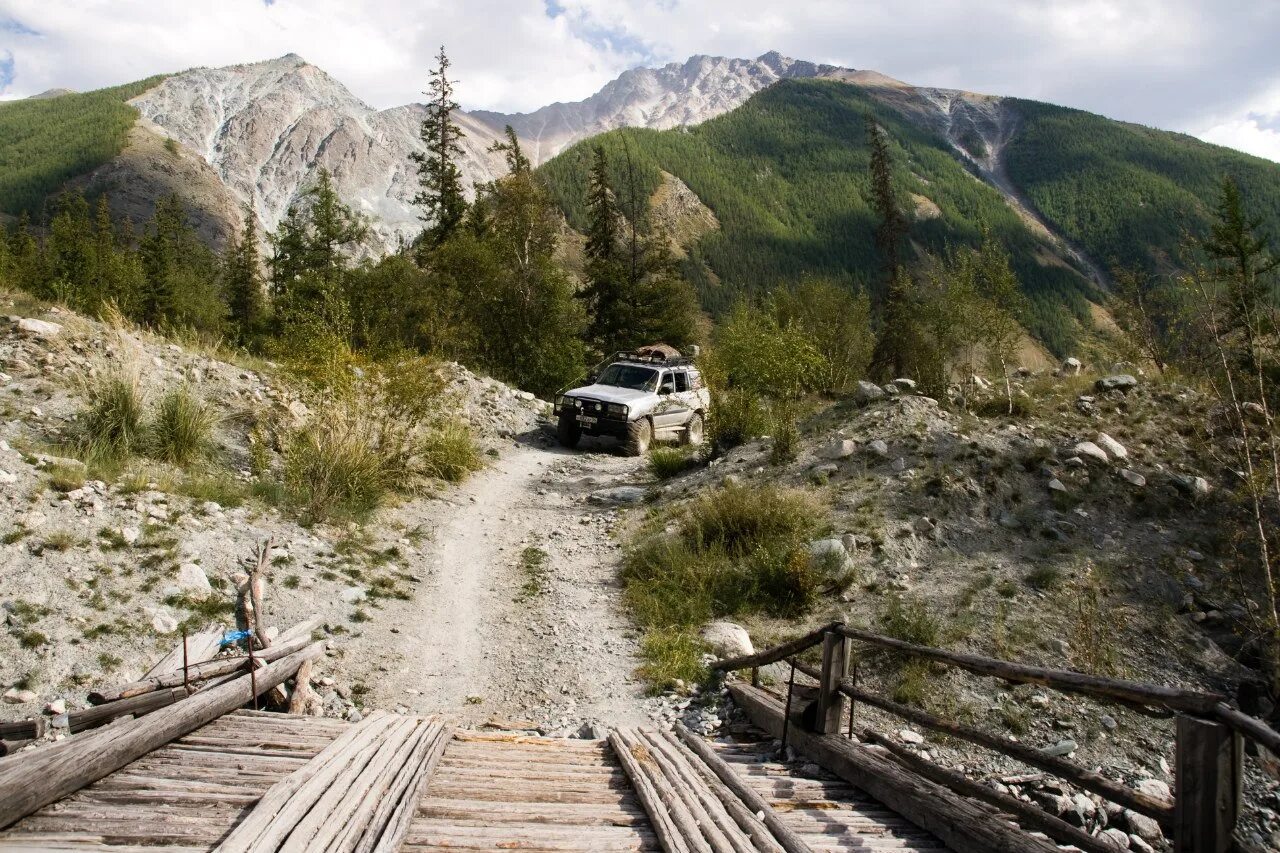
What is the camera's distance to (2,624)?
5359mm

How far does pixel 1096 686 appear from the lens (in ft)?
9.05

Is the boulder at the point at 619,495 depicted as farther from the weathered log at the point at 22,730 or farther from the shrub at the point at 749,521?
the weathered log at the point at 22,730

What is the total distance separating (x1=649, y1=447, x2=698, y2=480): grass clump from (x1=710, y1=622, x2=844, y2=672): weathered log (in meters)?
6.73

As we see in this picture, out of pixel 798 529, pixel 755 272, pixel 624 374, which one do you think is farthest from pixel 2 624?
pixel 755 272

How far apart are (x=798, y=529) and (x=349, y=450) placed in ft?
20.2

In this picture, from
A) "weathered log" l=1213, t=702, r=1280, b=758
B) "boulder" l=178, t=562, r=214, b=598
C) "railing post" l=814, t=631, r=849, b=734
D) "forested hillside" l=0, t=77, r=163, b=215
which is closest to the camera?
"weathered log" l=1213, t=702, r=1280, b=758

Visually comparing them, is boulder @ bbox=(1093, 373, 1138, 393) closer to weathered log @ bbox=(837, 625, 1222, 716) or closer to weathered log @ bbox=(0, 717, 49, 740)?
weathered log @ bbox=(837, 625, 1222, 716)

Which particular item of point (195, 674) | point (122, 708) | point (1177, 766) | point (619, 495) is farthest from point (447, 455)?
point (1177, 766)

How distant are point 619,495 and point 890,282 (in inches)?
845

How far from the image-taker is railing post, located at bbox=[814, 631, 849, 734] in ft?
15.1

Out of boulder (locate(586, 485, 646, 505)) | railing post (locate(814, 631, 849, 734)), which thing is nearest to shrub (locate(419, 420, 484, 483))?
boulder (locate(586, 485, 646, 505))

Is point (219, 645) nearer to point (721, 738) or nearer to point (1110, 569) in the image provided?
point (721, 738)

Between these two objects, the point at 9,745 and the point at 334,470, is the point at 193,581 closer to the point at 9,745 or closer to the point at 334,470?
the point at 9,745

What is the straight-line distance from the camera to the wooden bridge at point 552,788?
2.43 meters
